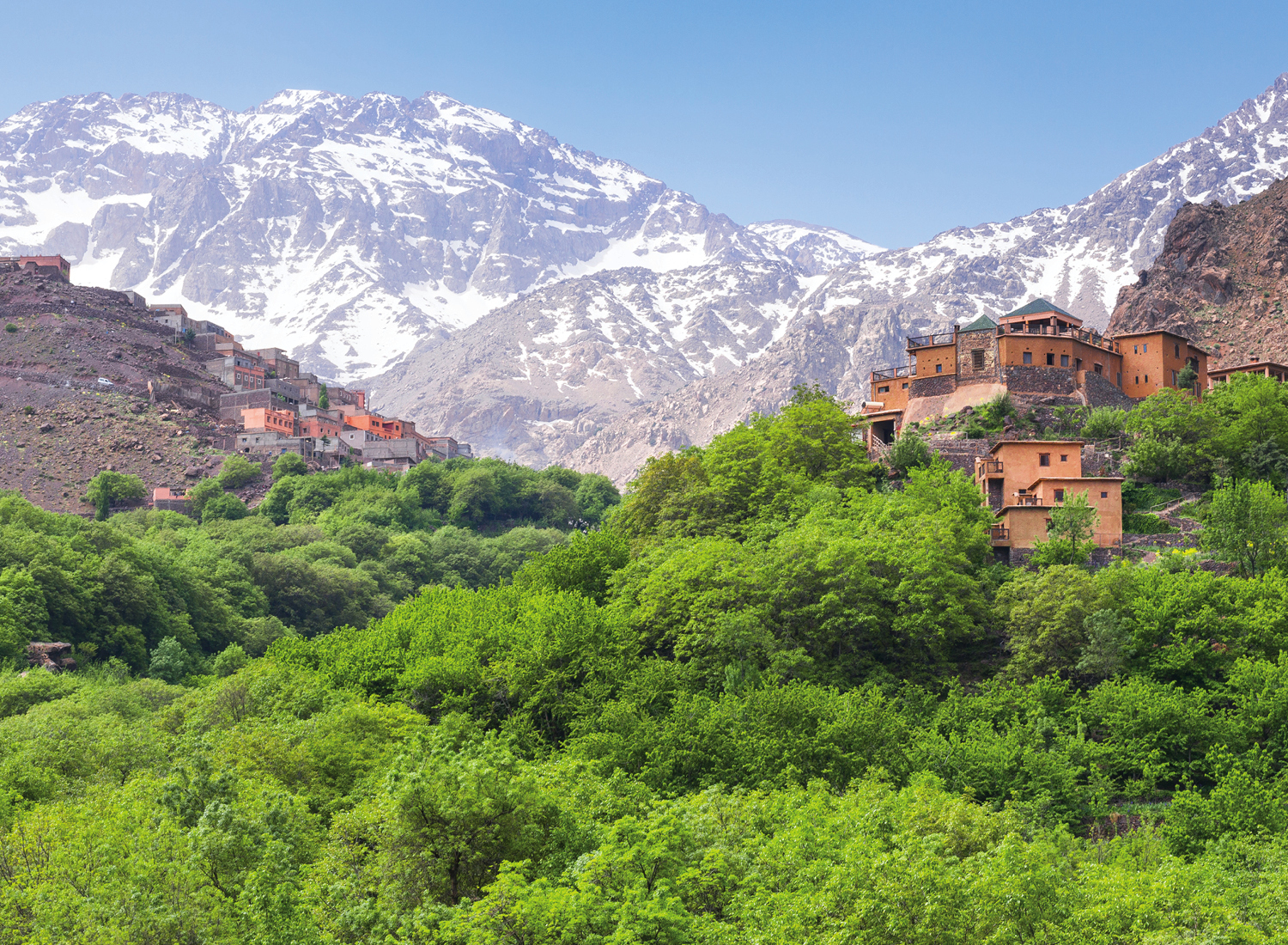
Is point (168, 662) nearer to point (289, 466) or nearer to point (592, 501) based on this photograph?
point (289, 466)

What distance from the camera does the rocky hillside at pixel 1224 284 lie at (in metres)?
133

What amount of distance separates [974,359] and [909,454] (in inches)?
486

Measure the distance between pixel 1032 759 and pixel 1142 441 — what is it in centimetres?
3384

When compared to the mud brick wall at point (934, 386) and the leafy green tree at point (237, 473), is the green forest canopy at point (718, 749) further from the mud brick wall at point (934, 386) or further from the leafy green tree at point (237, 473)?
the leafy green tree at point (237, 473)

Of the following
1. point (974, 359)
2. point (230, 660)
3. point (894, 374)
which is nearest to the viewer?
point (974, 359)

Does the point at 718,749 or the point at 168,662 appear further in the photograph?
the point at 168,662

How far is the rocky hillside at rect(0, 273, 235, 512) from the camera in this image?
170 metres

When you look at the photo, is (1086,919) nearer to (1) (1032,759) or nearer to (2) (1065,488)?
(1) (1032,759)

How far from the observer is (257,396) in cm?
19775

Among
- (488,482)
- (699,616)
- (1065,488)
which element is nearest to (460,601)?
(699,616)

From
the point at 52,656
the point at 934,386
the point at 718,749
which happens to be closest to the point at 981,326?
the point at 934,386

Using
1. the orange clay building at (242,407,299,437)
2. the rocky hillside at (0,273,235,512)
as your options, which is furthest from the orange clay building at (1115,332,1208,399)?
the orange clay building at (242,407,299,437)

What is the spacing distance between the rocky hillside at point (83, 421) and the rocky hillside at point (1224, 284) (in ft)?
390

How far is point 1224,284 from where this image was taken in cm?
14025
